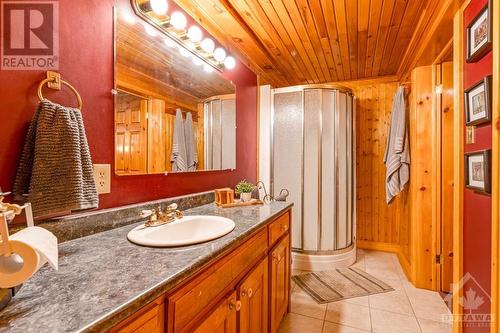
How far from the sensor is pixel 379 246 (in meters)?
3.22

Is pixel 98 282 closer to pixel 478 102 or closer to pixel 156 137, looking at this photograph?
pixel 156 137

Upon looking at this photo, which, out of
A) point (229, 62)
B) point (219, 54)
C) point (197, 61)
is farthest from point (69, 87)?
point (229, 62)

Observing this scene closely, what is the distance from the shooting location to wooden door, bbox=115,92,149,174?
3.97ft

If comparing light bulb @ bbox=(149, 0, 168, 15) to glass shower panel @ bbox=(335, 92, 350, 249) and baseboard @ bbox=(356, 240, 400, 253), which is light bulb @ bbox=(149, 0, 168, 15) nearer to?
glass shower panel @ bbox=(335, 92, 350, 249)

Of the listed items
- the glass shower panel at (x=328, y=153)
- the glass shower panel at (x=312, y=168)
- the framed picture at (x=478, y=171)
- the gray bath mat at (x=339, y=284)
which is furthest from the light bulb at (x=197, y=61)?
the gray bath mat at (x=339, y=284)

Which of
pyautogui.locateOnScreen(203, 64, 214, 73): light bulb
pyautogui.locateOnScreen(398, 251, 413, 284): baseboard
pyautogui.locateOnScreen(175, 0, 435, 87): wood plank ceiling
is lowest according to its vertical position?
pyautogui.locateOnScreen(398, 251, 413, 284): baseboard

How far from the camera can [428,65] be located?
2.21 m

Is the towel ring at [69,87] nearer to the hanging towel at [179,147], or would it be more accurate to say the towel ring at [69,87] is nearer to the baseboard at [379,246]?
the hanging towel at [179,147]

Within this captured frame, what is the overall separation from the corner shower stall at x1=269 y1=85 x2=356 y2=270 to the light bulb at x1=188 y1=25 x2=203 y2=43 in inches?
49.4

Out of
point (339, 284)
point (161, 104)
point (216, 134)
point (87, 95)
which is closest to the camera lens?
point (87, 95)

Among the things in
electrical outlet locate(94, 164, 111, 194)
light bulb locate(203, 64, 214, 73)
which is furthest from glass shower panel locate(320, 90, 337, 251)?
electrical outlet locate(94, 164, 111, 194)

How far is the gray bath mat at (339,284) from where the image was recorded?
215 cm

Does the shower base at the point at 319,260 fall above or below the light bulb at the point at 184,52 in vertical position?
below

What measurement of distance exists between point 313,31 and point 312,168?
1300 mm
